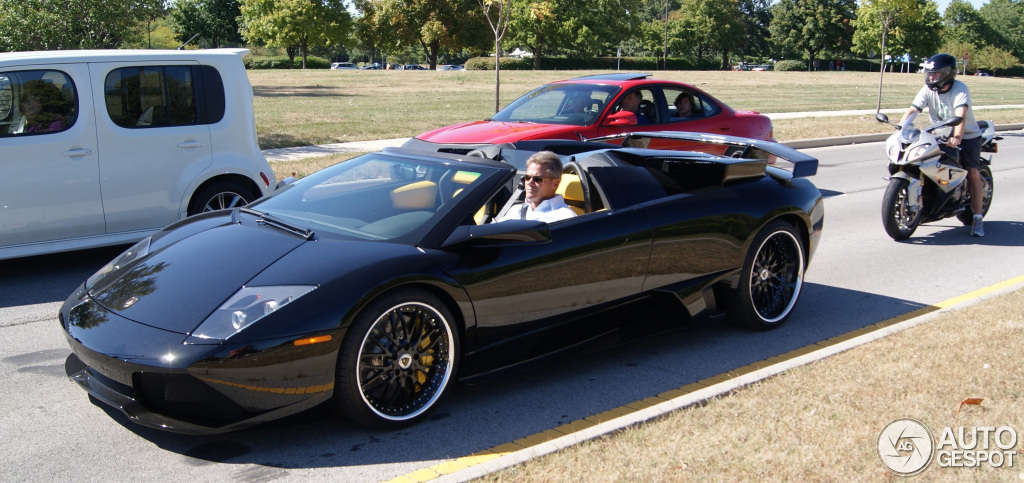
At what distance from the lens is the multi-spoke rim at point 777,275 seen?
19.1 feet

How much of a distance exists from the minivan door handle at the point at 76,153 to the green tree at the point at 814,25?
9297cm

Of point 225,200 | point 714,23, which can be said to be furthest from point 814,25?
point 225,200

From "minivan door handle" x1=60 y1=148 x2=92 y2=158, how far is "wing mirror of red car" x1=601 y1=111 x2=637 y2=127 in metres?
5.52

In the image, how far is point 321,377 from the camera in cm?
378

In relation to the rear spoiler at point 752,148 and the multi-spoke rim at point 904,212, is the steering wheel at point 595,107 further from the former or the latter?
the multi-spoke rim at point 904,212

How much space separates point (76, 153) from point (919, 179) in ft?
26.0

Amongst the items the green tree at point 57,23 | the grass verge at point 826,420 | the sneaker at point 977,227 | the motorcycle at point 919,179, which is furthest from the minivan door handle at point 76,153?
the green tree at point 57,23

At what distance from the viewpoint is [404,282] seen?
4.00m

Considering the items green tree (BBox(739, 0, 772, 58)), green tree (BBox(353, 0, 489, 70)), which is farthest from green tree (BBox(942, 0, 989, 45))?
green tree (BBox(353, 0, 489, 70))

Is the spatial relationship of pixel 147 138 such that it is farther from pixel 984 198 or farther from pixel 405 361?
pixel 984 198

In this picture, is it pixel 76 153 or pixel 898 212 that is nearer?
pixel 76 153

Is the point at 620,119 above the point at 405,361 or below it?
above

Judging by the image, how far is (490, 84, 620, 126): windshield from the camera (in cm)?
1030

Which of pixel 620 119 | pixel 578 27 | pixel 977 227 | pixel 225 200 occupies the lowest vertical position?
pixel 977 227
